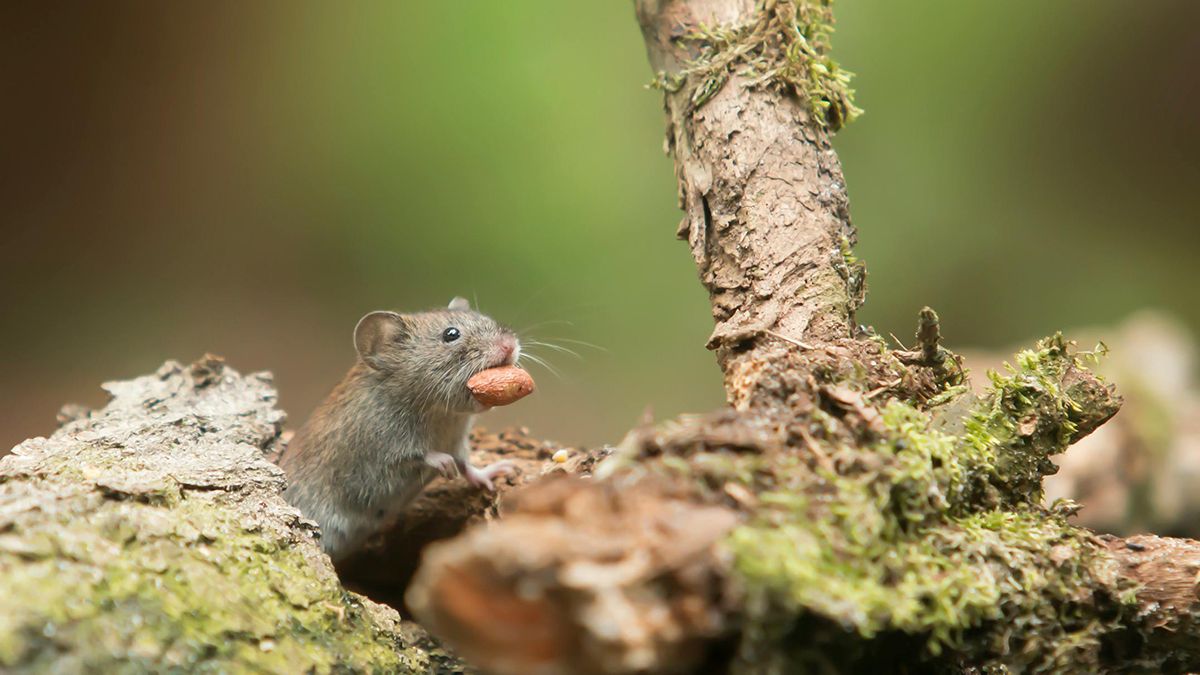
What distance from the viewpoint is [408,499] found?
486cm

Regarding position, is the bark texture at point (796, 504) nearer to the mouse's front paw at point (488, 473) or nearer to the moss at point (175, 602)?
the moss at point (175, 602)

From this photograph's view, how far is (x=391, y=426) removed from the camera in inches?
191

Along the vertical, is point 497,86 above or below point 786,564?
above

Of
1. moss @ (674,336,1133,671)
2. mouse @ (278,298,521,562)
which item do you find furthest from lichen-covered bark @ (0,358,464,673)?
moss @ (674,336,1133,671)

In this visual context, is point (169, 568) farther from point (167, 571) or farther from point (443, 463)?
point (443, 463)

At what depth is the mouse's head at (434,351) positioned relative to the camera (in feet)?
15.9

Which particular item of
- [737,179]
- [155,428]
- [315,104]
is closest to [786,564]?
[737,179]

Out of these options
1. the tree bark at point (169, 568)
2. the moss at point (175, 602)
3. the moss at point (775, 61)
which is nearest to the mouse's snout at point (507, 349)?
the tree bark at point (169, 568)

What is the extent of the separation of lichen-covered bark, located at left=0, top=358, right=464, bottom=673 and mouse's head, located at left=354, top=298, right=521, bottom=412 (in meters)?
1.23

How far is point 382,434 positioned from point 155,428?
3.98 feet

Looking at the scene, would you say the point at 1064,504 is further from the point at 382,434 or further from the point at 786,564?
the point at 382,434

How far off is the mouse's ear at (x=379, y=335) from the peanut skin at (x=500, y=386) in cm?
68

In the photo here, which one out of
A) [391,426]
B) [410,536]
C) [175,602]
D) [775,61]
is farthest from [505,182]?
[175,602]

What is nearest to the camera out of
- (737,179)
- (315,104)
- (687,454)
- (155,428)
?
(687,454)
